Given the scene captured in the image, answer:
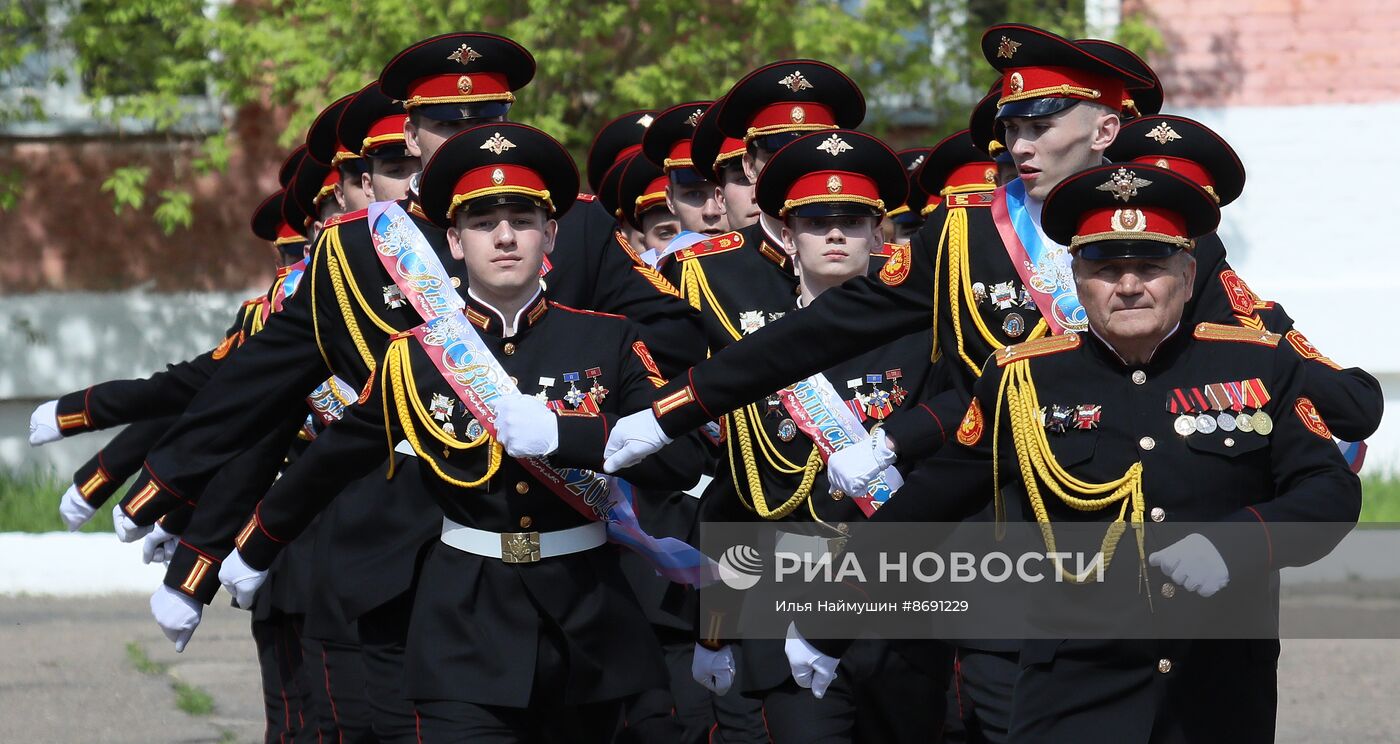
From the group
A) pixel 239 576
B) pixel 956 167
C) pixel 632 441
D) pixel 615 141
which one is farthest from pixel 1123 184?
pixel 615 141

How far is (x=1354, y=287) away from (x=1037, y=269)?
1093 centimetres

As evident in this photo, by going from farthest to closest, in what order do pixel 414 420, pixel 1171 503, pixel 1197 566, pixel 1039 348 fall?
pixel 414 420, pixel 1039 348, pixel 1171 503, pixel 1197 566

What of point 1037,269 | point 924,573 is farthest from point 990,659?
point 1037,269

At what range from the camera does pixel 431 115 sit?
654cm

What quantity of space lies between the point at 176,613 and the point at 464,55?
1812 mm

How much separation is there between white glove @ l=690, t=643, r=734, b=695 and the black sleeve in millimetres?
1045

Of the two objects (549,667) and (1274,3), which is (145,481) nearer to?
(549,667)

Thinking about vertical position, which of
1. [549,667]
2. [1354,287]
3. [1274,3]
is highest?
[549,667]

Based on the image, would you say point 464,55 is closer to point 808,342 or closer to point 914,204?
point 808,342

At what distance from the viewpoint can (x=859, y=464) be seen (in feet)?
19.1

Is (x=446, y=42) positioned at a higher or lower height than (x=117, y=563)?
higher

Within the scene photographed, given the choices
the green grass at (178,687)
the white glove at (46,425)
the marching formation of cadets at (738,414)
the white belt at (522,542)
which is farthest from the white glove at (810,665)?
the green grass at (178,687)

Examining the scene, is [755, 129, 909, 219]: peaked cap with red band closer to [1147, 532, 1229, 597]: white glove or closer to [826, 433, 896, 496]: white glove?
[826, 433, 896, 496]: white glove

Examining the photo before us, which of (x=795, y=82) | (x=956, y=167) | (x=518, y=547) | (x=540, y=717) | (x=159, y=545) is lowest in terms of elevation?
(x=159, y=545)
